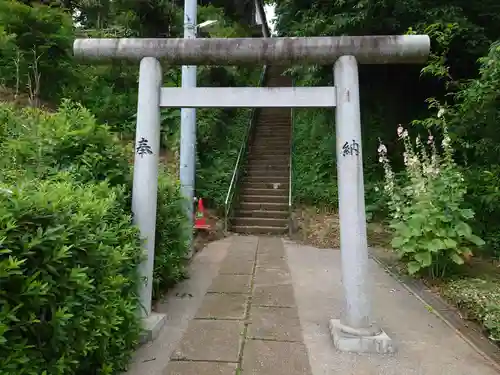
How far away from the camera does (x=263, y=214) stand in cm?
1082

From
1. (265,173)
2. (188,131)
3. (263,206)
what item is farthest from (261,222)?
(188,131)

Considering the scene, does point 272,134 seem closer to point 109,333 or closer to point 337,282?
point 337,282

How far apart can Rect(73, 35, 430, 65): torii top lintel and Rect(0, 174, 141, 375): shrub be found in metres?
1.90

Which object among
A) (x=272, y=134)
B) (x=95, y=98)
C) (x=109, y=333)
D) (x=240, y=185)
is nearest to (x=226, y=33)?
(x=272, y=134)

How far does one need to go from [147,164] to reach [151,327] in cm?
169

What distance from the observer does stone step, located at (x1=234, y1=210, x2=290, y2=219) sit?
35.1 ft

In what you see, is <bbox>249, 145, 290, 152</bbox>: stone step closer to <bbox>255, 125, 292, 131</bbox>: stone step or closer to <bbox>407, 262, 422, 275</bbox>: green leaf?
<bbox>255, 125, 292, 131</bbox>: stone step

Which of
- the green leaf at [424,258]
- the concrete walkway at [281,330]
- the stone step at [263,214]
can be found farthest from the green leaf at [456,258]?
the stone step at [263,214]

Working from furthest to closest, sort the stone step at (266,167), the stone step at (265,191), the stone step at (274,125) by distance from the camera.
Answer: the stone step at (274,125), the stone step at (266,167), the stone step at (265,191)

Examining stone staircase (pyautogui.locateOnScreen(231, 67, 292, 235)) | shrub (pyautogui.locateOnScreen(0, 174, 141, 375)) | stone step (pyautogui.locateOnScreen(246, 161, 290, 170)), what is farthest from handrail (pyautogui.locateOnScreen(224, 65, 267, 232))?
shrub (pyautogui.locateOnScreen(0, 174, 141, 375))

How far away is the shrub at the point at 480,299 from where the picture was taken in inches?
158

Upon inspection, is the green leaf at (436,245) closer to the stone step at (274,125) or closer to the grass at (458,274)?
the grass at (458,274)

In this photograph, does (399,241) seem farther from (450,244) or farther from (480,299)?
(480,299)

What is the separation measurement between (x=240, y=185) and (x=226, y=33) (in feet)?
22.6
